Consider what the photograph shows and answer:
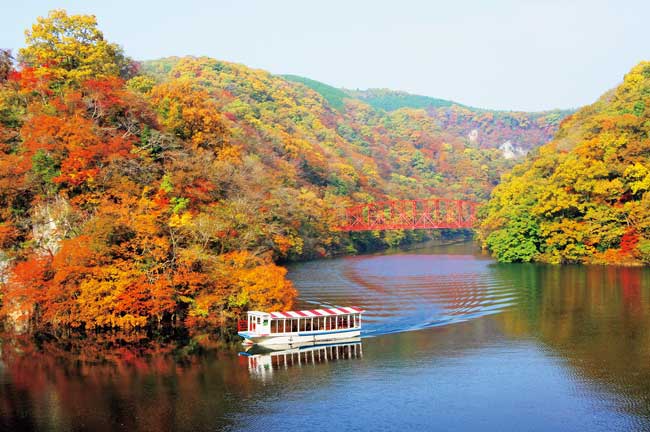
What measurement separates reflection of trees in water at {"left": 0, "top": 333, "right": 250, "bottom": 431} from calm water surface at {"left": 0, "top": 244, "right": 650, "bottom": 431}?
3.4 inches

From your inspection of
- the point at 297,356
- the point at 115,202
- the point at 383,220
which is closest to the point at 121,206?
the point at 115,202

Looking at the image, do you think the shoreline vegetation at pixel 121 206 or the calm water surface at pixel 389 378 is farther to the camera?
the shoreline vegetation at pixel 121 206

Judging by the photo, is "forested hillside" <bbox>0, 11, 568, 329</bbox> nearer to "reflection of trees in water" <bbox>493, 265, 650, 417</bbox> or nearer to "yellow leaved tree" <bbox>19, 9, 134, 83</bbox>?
"yellow leaved tree" <bbox>19, 9, 134, 83</bbox>

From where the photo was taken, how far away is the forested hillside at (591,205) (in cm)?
6425

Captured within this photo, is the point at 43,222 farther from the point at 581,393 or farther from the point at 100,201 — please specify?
the point at 581,393

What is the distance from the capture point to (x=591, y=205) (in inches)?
2625

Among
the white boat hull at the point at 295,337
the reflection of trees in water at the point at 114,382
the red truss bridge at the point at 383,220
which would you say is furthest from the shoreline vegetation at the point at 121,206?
the red truss bridge at the point at 383,220

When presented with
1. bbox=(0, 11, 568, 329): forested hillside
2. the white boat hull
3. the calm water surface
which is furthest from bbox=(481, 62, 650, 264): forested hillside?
the white boat hull

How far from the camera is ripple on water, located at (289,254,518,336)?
41656mm

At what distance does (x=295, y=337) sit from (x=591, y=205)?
141 feet

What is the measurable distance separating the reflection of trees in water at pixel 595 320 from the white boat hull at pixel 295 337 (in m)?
9.30

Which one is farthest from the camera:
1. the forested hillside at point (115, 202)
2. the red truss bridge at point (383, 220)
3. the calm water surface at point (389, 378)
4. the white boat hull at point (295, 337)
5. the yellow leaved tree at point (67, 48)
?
the red truss bridge at point (383, 220)

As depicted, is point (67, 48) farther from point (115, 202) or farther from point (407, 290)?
point (407, 290)

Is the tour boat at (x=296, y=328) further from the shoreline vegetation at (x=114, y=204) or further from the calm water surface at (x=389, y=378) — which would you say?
the shoreline vegetation at (x=114, y=204)
